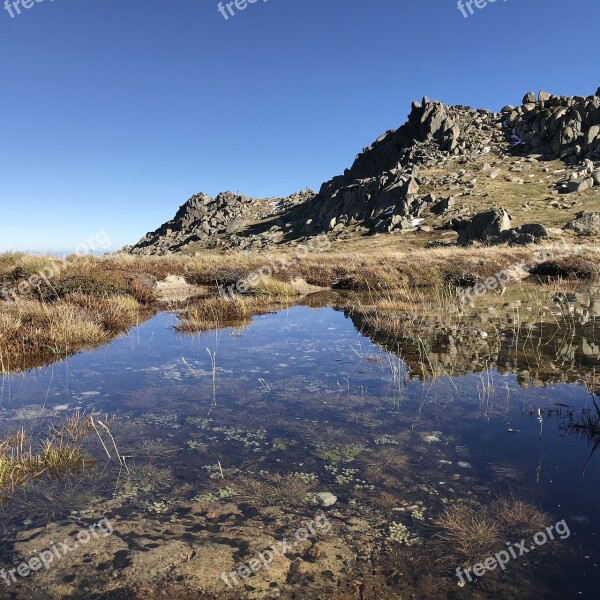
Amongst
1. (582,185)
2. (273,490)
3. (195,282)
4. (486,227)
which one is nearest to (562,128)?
(582,185)

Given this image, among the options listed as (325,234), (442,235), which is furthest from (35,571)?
(325,234)

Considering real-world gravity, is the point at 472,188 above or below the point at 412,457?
above

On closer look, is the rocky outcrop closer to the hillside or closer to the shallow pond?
the hillside

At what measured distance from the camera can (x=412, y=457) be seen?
5.10 m

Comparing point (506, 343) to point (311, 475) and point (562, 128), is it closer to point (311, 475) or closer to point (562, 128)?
point (311, 475)

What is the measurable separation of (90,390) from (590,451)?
24.9 feet

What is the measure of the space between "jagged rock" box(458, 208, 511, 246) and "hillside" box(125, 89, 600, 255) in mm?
178

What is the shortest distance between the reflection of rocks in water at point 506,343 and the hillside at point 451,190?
36.0 metres

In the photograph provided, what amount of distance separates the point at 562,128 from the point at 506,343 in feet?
350

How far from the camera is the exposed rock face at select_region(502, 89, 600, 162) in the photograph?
88125mm

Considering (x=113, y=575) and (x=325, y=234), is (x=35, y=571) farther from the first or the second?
(x=325, y=234)

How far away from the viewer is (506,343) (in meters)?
10.4

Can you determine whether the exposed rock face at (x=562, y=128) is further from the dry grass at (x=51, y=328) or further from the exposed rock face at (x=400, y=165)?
the dry grass at (x=51, y=328)

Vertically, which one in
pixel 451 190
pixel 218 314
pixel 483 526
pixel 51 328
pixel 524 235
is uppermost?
pixel 451 190
